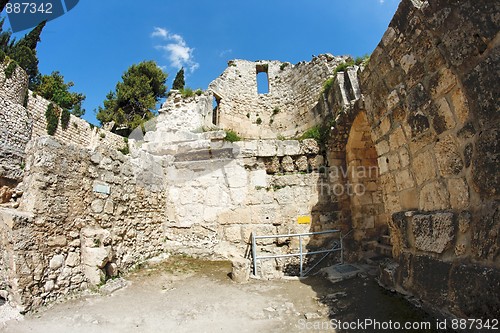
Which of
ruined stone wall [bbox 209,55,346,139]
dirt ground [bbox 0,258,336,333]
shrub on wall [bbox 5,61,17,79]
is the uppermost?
shrub on wall [bbox 5,61,17,79]

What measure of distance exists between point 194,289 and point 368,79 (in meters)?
3.76

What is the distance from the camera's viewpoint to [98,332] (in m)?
2.98

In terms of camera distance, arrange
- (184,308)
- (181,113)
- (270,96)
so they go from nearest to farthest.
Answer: (184,308)
(181,113)
(270,96)

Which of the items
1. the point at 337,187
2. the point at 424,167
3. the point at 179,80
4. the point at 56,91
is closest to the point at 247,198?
the point at 337,187

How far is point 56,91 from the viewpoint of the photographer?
81.1 ft

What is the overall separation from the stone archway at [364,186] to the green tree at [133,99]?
2149cm

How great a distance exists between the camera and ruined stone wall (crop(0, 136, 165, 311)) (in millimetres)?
3369

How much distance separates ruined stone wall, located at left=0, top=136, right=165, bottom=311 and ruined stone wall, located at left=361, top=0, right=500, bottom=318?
13.3ft

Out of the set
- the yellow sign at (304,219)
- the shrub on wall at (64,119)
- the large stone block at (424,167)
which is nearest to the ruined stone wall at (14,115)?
the shrub on wall at (64,119)

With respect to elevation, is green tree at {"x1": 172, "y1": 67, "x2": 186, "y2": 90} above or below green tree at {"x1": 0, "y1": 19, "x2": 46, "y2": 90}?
below

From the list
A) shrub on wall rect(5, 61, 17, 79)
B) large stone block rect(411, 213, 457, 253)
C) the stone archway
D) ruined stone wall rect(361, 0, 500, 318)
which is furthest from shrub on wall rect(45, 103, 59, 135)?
large stone block rect(411, 213, 457, 253)

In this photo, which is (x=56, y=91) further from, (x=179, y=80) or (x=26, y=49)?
(x=179, y=80)

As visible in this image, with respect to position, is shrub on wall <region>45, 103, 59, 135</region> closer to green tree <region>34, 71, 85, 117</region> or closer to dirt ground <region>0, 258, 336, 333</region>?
green tree <region>34, 71, 85, 117</region>

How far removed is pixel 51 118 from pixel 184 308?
18.2 metres
